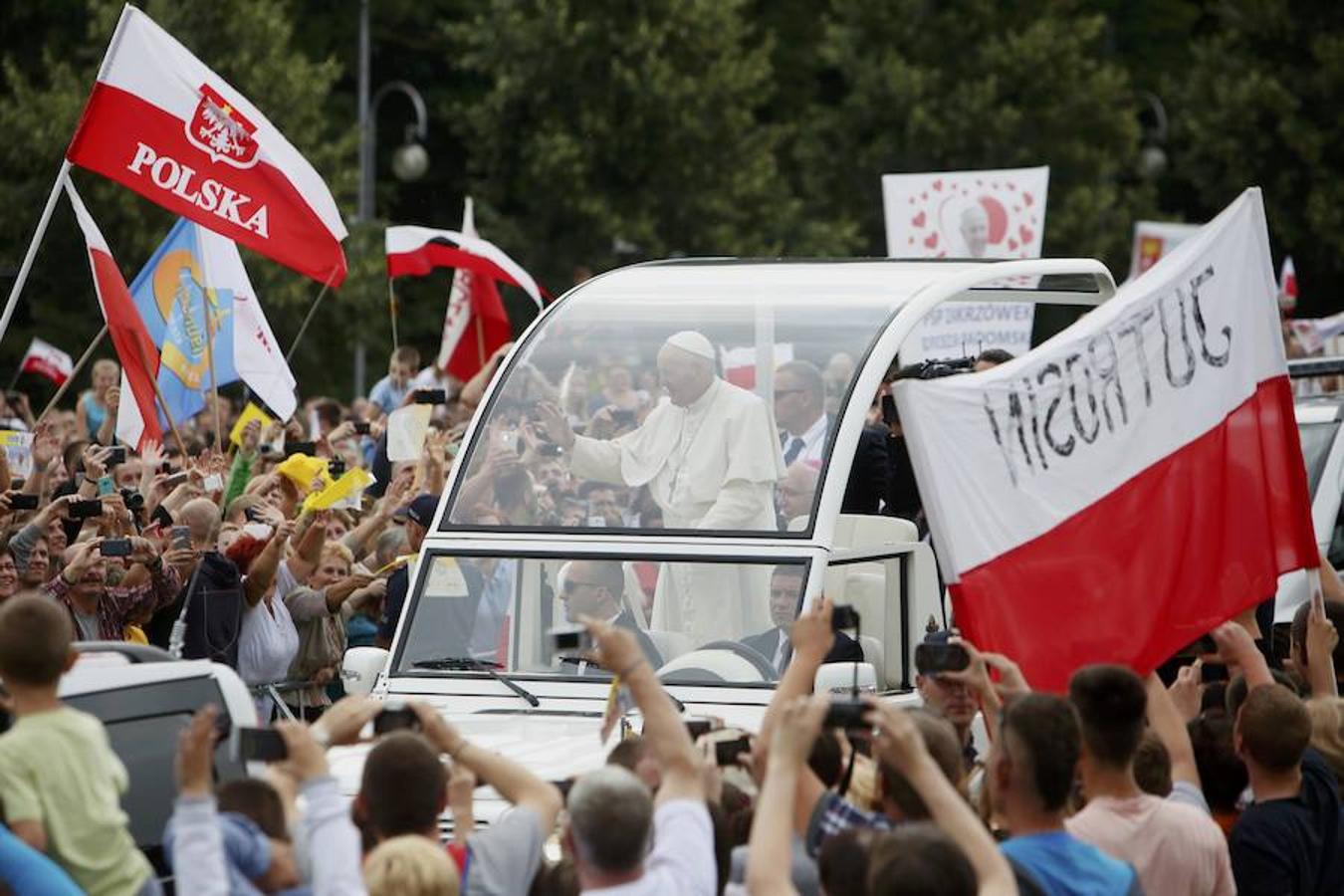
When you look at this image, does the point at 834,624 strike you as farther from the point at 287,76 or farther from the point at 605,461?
the point at 287,76

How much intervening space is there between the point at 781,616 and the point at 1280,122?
107ft

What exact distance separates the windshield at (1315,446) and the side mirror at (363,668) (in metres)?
6.05

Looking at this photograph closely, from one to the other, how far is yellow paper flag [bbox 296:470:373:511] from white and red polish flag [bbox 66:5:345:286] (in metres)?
1.47

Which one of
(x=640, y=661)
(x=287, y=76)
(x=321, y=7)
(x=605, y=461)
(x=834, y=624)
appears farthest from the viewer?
(x=321, y=7)

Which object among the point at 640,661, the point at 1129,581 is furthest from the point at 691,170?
the point at 640,661

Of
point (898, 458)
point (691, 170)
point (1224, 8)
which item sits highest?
point (1224, 8)

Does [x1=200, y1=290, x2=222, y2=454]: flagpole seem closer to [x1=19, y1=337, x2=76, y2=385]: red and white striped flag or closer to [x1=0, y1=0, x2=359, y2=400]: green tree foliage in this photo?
[x1=19, y1=337, x2=76, y2=385]: red and white striped flag

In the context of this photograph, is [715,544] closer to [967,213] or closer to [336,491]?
[336,491]

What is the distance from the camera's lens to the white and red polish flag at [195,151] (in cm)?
1294

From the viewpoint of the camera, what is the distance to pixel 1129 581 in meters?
8.58

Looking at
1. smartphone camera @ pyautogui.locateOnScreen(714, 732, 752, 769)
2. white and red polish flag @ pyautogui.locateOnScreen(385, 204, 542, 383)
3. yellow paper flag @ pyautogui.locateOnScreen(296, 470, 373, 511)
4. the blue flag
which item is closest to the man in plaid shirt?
yellow paper flag @ pyautogui.locateOnScreen(296, 470, 373, 511)

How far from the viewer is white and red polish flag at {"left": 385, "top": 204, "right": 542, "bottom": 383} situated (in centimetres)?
1916

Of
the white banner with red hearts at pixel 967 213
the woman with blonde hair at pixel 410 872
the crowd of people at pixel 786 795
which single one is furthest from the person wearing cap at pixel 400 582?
the white banner with red hearts at pixel 967 213

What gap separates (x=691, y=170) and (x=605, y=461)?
80.0 feet
